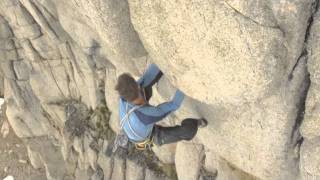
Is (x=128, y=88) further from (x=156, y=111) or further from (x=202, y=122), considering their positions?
(x=202, y=122)

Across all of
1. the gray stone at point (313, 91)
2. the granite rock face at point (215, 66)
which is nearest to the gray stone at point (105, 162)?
the granite rock face at point (215, 66)

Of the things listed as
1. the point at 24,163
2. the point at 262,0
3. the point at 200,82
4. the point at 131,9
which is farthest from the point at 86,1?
the point at 24,163

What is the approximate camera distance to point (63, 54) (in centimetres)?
2212

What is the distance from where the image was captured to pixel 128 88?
1055 centimetres

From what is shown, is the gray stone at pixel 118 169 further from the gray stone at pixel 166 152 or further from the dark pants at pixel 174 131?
the dark pants at pixel 174 131

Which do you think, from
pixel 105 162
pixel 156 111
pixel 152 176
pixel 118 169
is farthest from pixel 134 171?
pixel 156 111

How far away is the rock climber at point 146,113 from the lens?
420 inches

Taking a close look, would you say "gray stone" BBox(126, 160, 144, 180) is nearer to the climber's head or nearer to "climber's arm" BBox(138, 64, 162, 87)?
"climber's arm" BBox(138, 64, 162, 87)

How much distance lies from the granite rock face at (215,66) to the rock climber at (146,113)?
1.41 ft

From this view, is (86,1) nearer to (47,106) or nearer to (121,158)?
(121,158)

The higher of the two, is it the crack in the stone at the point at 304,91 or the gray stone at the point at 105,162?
the crack in the stone at the point at 304,91

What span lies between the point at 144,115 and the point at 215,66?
7.42 feet

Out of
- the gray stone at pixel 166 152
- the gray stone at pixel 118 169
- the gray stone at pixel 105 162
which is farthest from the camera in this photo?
the gray stone at pixel 105 162

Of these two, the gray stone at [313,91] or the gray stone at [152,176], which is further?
the gray stone at [152,176]
